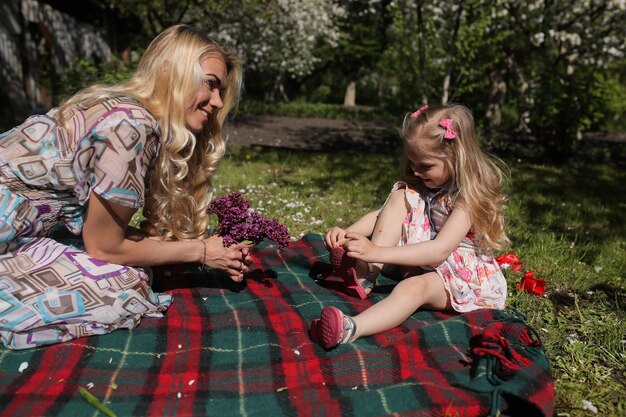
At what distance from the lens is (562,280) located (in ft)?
12.7

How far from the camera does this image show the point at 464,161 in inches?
126

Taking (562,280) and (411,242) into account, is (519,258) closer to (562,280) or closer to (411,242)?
(562,280)

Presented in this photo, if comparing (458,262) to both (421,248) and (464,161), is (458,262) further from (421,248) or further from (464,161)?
(464,161)

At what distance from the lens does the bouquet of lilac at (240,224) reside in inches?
119

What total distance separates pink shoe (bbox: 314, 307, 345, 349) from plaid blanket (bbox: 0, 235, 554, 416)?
6cm

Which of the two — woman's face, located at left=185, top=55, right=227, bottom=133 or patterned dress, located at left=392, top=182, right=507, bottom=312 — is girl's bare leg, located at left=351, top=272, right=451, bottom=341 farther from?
woman's face, located at left=185, top=55, right=227, bottom=133

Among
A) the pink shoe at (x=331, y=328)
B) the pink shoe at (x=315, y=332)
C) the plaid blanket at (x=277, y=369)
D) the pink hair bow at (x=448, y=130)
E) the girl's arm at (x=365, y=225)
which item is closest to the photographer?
the plaid blanket at (x=277, y=369)

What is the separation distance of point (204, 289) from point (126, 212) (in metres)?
1.03

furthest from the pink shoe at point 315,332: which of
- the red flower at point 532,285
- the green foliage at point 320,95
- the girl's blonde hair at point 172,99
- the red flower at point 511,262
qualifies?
the green foliage at point 320,95

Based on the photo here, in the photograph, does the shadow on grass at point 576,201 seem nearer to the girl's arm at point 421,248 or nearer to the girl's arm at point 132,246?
the girl's arm at point 421,248

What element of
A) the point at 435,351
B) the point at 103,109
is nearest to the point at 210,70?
the point at 103,109

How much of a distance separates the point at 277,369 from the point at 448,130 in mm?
1698

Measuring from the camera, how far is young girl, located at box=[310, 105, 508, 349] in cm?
300

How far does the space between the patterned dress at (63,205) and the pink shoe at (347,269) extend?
123cm
